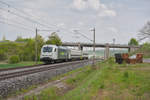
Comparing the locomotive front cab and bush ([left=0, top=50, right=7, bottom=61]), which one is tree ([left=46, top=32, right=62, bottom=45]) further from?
the locomotive front cab

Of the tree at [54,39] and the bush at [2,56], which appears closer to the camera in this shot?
the bush at [2,56]

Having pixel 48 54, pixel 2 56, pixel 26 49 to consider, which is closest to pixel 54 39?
pixel 26 49

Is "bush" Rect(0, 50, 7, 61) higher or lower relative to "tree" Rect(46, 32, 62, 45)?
lower

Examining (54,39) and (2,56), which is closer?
(2,56)

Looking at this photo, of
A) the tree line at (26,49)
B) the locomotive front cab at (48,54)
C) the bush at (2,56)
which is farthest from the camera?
the tree line at (26,49)

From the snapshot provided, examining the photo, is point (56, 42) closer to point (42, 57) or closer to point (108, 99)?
point (42, 57)

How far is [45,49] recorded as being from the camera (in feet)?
106

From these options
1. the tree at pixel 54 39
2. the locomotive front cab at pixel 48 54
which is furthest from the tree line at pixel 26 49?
the locomotive front cab at pixel 48 54

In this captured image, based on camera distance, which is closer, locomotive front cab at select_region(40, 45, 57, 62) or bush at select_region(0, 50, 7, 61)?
locomotive front cab at select_region(40, 45, 57, 62)

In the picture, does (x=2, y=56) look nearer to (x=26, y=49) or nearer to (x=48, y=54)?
(x=26, y=49)

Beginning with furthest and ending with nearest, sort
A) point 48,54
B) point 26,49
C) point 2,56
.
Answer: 1. point 26,49
2. point 2,56
3. point 48,54

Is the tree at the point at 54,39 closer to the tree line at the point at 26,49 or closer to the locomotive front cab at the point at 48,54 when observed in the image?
the tree line at the point at 26,49

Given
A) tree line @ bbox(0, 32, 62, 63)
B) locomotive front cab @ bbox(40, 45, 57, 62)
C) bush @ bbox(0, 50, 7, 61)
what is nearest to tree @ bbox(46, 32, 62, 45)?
tree line @ bbox(0, 32, 62, 63)

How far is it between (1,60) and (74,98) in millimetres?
39795
